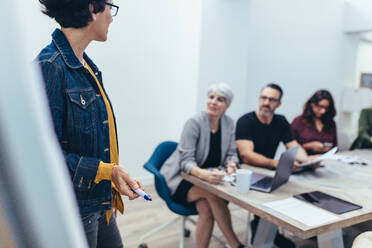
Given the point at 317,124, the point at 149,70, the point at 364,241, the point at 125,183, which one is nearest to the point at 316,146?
the point at 317,124

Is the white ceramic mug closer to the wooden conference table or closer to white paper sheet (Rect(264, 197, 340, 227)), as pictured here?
the wooden conference table

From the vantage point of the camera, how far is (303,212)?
1302 millimetres

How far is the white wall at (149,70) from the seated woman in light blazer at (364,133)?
188 centimetres

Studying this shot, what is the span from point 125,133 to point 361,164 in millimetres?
2370

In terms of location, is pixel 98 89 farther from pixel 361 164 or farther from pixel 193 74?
pixel 193 74

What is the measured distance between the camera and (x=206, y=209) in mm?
1963

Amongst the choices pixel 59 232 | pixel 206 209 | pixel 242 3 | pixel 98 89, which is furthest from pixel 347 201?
pixel 242 3

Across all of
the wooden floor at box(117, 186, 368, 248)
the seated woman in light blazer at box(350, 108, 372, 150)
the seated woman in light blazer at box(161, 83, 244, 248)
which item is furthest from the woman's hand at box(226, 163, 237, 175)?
the seated woman in light blazer at box(350, 108, 372, 150)

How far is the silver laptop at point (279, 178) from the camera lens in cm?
150

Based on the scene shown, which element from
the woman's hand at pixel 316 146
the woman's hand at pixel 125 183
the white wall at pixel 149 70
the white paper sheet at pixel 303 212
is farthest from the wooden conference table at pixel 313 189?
the white wall at pixel 149 70

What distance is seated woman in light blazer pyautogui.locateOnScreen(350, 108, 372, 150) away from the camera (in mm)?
3124

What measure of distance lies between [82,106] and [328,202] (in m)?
1.21

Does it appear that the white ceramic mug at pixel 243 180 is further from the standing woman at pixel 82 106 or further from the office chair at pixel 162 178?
the standing woman at pixel 82 106

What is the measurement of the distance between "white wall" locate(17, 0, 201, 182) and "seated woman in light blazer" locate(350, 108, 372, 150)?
1.88 metres
